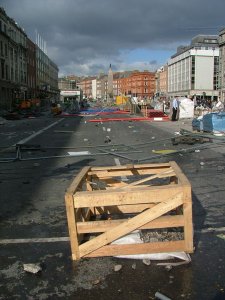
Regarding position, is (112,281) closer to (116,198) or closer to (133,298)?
(133,298)

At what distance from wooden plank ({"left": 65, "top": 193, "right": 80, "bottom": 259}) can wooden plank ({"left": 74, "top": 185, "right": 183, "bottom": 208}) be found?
0.07m

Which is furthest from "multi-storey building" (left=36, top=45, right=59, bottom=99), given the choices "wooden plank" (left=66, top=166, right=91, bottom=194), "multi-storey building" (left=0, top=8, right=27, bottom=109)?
"wooden plank" (left=66, top=166, right=91, bottom=194)

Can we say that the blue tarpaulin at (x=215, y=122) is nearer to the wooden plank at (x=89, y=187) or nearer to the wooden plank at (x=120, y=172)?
the wooden plank at (x=120, y=172)

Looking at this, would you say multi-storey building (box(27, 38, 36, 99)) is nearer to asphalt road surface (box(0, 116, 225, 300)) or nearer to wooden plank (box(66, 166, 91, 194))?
asphalt road surface (box(0, 116, 225, 300))

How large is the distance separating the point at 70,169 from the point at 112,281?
647 cm

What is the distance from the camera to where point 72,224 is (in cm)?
429

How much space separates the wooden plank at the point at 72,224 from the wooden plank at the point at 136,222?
0.15 meters

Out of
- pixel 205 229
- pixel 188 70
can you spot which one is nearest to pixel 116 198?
pixel 205 229

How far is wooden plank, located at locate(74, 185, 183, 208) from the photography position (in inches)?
167

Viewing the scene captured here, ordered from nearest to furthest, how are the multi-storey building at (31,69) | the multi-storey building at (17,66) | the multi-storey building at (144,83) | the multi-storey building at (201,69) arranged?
1. the multi-storey building at (17,66)
2. the multi-storey building at (31,69)
3. the multi-storey building at (201,69)
4. the multi-storey building at (144,83)

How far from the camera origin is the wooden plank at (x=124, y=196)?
4.25 metres

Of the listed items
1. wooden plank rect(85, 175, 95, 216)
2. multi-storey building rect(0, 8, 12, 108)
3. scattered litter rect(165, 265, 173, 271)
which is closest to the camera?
scattered litter rect(165, 265, 173, 271)

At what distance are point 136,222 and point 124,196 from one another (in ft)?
0.99

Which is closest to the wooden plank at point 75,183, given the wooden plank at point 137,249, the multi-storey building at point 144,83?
the wooden plank at point 137,249
